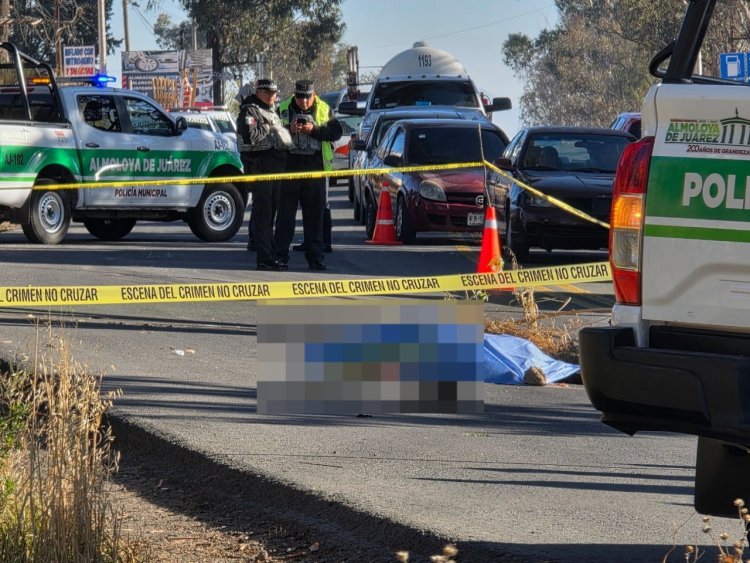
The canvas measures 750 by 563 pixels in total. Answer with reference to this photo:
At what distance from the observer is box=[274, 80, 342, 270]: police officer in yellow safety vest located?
46.5ft

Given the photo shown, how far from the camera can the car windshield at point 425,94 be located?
25.8 m

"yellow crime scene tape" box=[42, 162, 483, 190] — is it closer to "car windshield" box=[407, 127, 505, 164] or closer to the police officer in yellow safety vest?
the police officer in yellow safety vest

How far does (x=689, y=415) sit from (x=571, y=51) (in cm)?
7054

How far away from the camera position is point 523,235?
1569 centimetres

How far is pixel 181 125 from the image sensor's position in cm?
1827

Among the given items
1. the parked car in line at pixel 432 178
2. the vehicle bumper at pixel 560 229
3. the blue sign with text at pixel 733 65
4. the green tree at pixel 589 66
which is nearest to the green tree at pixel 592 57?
the green tree at pixel 589 66

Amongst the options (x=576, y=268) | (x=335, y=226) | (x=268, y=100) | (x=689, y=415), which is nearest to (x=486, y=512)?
(x=689, y=415)

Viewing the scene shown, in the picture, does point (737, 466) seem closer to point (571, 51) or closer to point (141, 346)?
point (141, 346)

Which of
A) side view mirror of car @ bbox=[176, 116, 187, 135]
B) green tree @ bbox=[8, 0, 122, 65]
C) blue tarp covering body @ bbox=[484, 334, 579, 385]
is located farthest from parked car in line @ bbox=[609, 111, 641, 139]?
green tree @ bbox=[8, 0, 122, 65]

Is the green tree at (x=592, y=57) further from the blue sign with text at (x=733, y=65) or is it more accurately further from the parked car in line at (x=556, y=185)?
the parked car in line at (x=556, y=185)

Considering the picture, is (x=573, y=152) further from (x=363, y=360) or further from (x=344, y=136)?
(x=344, y=136)

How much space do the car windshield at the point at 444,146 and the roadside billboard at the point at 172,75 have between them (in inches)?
1470

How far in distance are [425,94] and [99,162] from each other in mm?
9531

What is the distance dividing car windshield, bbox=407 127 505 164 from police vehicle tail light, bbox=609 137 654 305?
14.0 meters
